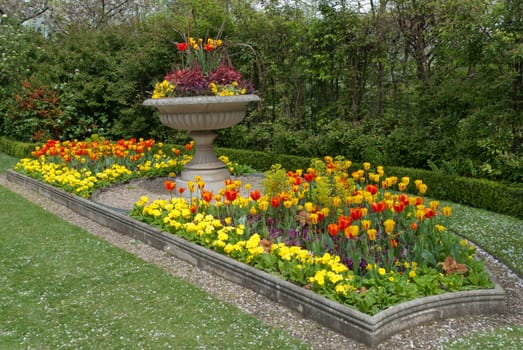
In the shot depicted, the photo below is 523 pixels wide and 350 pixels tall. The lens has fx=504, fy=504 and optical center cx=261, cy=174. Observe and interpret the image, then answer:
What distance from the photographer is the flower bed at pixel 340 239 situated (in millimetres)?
3912

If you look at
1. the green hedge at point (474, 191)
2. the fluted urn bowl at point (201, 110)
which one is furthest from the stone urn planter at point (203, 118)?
the green hedge at point (474, 191)

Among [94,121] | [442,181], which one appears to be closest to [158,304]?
[442,181]

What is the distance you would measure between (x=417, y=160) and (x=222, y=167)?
317 centimetres

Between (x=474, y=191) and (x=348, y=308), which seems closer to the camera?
(x=348, y=308)

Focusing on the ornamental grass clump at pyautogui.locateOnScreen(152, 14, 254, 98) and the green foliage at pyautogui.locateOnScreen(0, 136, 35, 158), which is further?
the green foliage at pyautogui.locateOnScreen(0, 136, 35, 158)

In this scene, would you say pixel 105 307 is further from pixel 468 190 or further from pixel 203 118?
pixel 468 190

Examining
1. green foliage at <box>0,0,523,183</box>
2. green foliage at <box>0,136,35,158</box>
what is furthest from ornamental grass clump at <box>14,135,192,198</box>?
green foliage at <box>0,136,35,158</box>

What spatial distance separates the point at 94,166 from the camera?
29.3ft

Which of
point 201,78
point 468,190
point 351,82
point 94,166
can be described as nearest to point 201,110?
point 201,78

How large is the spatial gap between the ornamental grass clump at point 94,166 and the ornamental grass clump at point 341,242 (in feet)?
8.22

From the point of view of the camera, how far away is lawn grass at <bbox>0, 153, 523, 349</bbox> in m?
3.60

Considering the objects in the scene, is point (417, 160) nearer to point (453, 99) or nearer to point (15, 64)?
point (453, 99)

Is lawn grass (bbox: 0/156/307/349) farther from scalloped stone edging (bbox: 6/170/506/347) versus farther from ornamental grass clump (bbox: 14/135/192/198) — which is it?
ornamental grass clump (bbox: 14/135/192/198)

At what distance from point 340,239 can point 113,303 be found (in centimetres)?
210
